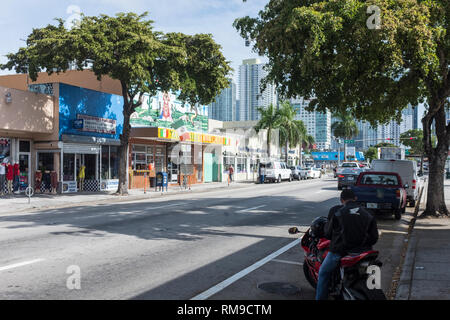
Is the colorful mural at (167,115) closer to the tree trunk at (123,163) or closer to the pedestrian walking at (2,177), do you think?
the tree trunk at (123,163)

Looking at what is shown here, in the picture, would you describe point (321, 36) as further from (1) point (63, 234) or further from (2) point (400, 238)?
(1) point (63, 234)

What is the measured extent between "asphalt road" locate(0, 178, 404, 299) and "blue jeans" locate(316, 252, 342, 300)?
143 cm

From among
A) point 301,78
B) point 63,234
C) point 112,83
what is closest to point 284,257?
point 63,234

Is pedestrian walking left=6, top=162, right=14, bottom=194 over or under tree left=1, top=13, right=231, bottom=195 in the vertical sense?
under

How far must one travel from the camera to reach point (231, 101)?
510ft

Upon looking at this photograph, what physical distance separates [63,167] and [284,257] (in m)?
20.1

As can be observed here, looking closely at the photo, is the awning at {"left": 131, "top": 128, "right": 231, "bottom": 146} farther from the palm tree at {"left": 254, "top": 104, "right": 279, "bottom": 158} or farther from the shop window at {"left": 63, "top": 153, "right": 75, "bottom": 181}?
the palm tree at {"left": 254, "top": 104, "right": 279, "bottom": 158}

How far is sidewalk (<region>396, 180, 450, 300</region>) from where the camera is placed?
609 centimetres

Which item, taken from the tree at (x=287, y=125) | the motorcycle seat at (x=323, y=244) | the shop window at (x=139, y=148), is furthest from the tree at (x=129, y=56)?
the tree at (x=287, y=125)

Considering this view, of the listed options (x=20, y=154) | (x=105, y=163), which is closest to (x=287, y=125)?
(x=105, y=163)

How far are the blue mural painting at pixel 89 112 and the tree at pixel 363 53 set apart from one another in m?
14.0

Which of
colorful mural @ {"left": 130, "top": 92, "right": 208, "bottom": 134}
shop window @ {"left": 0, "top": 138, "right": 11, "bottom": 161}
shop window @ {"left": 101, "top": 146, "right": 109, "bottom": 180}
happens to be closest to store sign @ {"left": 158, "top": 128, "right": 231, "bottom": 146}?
colorful mural @ {"left": 130, "top": 92, "right": 208, "bottom": 134}

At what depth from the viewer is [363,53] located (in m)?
11.9

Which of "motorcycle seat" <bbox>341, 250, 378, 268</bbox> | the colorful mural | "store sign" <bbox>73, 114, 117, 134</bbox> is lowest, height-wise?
"motorcycle seat" <bbox>341, 250, 378, 268</bbox>
